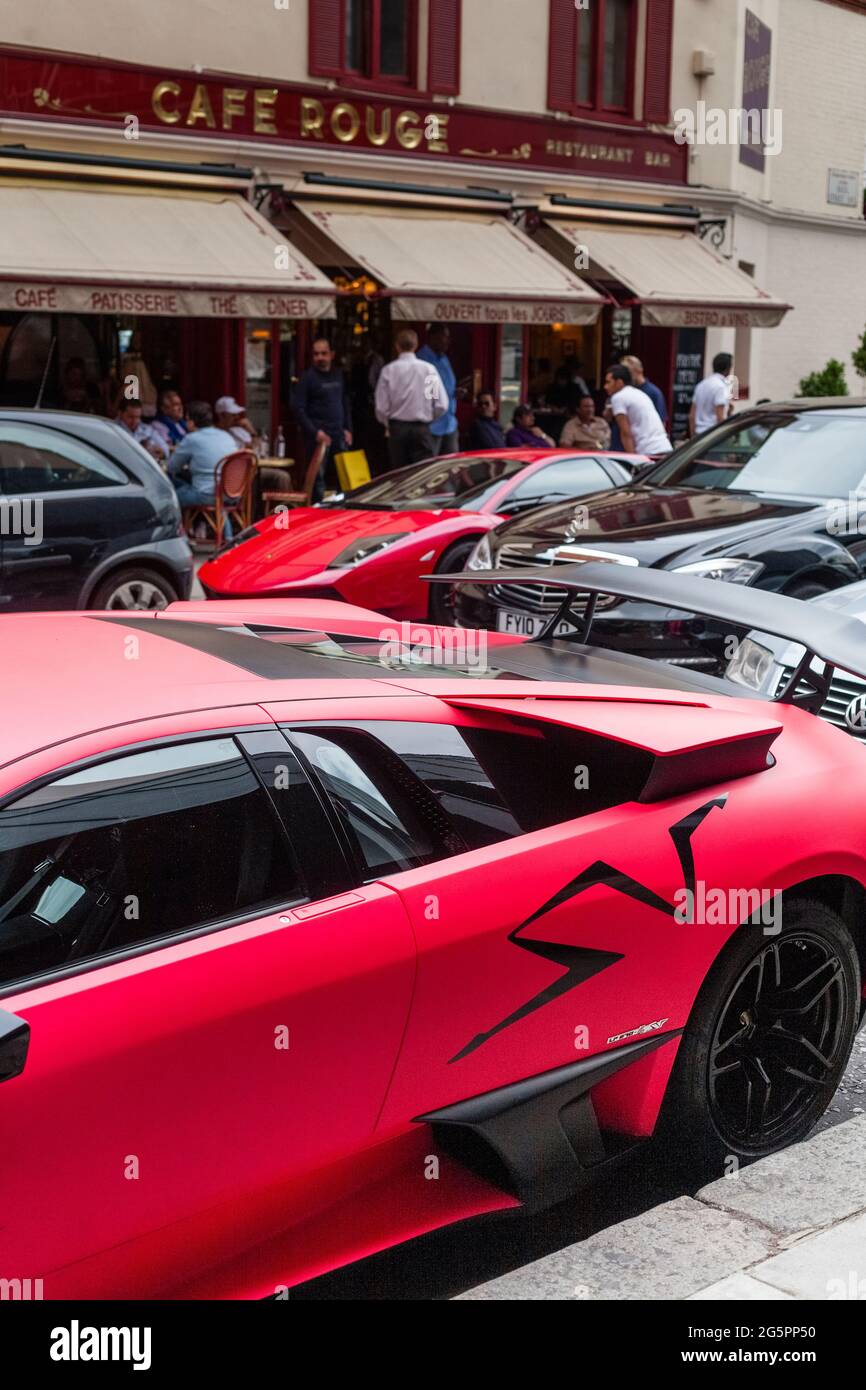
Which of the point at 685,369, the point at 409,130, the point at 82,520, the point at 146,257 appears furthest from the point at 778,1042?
Result: the point at 685,369

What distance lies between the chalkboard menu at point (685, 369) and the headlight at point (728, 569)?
16.2 meters

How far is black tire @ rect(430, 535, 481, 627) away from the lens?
9.77 metres

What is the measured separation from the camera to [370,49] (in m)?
18.7

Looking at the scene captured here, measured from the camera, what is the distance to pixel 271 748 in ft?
9.77

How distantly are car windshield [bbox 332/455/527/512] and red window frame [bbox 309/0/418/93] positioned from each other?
8.59 metres

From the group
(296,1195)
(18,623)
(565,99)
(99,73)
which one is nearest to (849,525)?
(18,623)

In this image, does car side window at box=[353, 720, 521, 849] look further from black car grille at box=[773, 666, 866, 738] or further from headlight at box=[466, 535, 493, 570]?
headlight at box=[466, 535, 493, 570]

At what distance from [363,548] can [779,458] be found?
8.93 feet

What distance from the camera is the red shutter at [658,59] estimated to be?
21969 mm

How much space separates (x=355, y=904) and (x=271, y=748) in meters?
0.34

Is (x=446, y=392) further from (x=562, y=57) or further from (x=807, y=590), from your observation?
(x=807, y=590)

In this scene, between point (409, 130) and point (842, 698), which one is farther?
point (409, 130)

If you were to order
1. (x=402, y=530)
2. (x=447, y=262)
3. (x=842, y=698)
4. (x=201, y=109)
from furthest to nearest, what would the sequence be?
1. (x=447, y=262)
2. (x=201, y=109)
3. (x=402, y=530)
4. (x=842, y=698)
